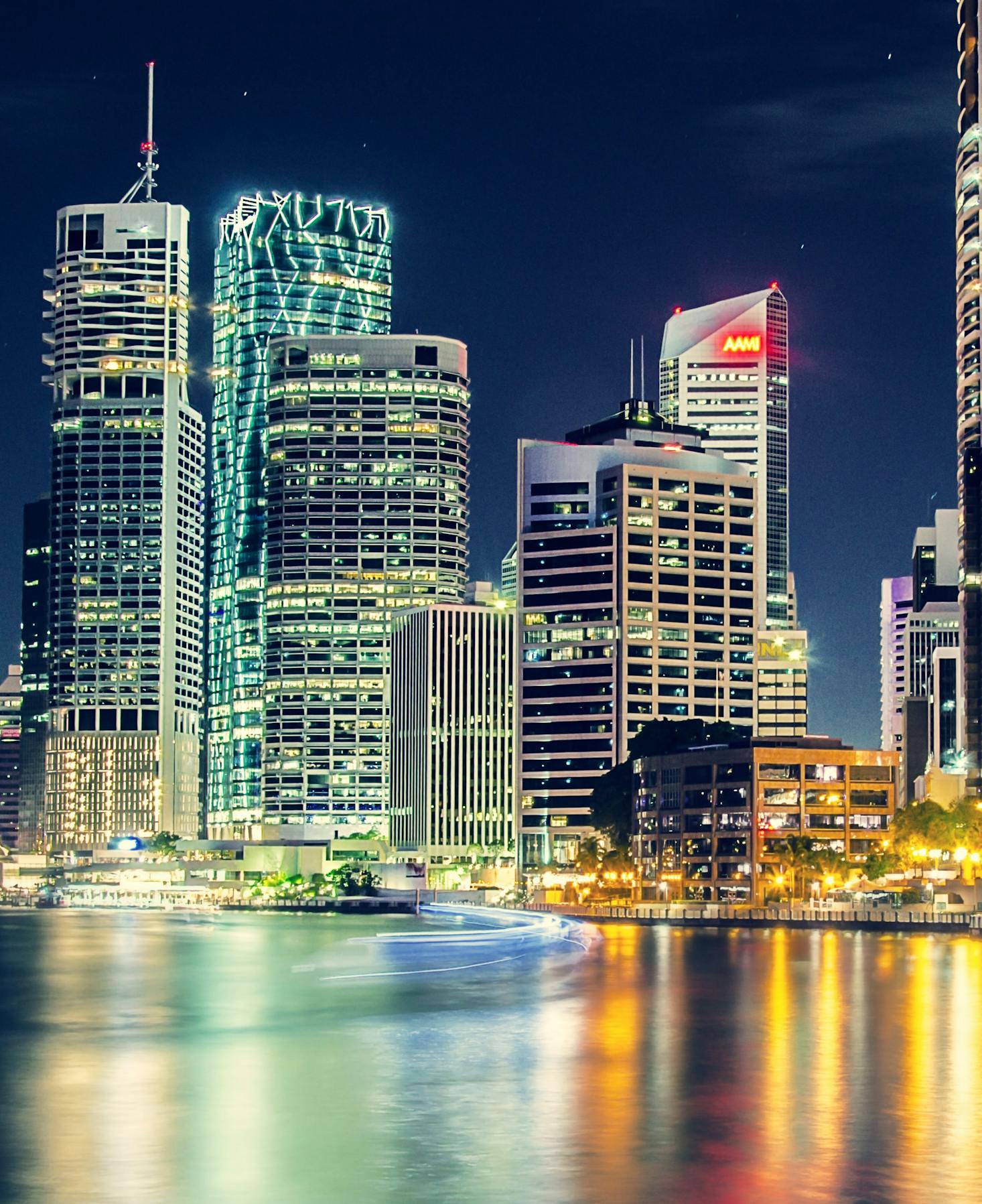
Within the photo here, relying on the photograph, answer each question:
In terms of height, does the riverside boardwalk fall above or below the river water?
below

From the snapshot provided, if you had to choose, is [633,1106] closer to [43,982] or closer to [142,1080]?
[142,1080]

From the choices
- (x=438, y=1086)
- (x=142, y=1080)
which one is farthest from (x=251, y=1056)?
(x=438, y=1086)

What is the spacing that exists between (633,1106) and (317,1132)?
1097 cm

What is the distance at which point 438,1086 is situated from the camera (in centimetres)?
6606

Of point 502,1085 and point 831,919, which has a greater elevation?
point 502,1085

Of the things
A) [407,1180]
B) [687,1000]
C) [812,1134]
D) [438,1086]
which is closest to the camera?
[407,1180]

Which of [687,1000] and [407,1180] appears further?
[687,1000]

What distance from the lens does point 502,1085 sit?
6638cm

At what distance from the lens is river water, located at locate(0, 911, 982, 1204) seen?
159ft

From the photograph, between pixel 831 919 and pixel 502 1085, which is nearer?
pixel 502 1085

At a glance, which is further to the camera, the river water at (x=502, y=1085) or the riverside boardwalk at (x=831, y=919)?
the riverside boardwalk at (x=831, y=919)

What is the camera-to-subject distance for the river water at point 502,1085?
4856 cm

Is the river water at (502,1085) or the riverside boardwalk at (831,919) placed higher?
the river water at (502,1085)

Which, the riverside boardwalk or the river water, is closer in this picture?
the river water
